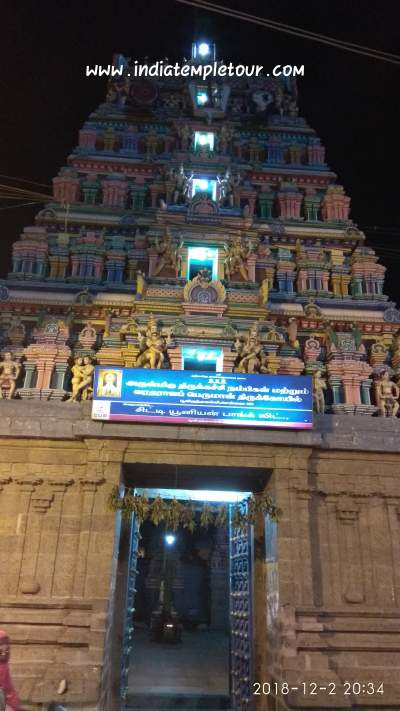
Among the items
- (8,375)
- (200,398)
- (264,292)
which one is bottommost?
(200,398)

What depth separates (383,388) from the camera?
1673 cm

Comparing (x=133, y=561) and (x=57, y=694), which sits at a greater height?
(x=133, y=561)

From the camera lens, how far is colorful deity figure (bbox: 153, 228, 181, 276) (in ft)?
61.0

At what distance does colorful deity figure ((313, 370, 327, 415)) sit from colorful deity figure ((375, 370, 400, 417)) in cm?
173

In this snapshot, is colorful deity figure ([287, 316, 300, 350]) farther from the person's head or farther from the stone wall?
the person's head

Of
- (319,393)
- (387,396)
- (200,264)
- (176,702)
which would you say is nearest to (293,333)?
(319,393)

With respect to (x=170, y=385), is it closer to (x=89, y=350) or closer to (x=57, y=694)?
(x=89, y=350)

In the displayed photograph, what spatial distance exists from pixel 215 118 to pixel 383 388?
547 inches

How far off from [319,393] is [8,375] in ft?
31.2

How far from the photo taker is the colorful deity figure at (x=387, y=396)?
1653 cm

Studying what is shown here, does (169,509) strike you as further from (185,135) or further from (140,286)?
(185,135)

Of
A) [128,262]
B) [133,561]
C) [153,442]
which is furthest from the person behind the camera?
[128,262]

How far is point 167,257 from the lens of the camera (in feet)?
61.3

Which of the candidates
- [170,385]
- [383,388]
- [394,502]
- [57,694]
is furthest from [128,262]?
[57,694]
